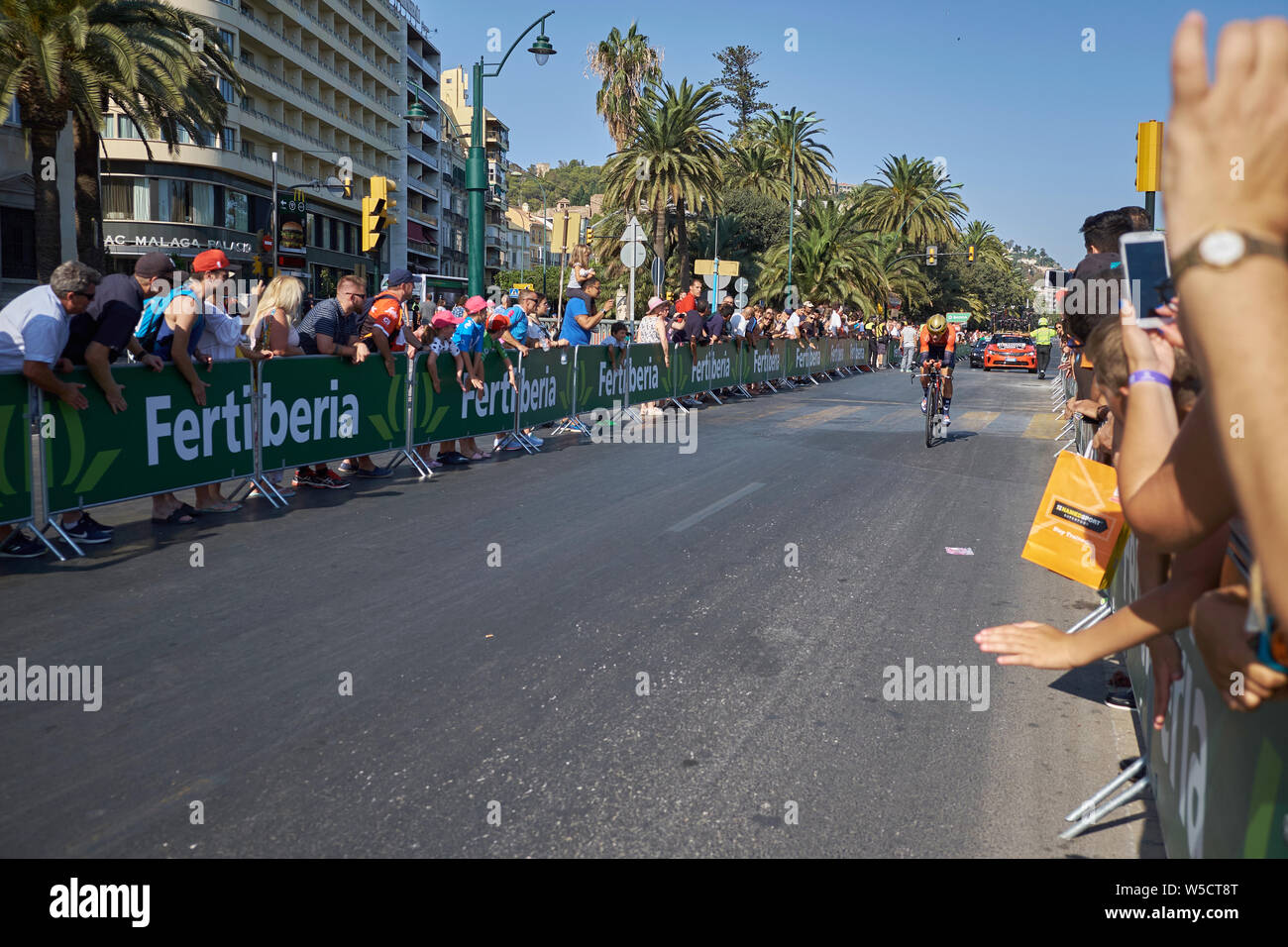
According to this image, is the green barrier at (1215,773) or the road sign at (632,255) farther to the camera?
the road sign at (632,255)

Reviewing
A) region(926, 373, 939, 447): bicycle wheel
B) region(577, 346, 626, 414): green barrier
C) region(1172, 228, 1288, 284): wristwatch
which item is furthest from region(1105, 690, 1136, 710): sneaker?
region(577, 346, 626, 414): green barrier

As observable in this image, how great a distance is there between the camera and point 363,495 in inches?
400

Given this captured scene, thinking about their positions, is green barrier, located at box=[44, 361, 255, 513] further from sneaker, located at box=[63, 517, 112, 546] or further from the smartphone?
the smartphone

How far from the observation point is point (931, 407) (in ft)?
48.6

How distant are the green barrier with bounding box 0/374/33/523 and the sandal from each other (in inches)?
50.7

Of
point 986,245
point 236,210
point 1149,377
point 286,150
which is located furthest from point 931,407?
point 986,245

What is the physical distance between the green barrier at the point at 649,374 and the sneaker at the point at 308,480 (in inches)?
325

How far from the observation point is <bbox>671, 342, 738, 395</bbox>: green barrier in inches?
812

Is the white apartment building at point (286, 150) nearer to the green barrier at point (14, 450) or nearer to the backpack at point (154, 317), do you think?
the backpack at point (154, 317)

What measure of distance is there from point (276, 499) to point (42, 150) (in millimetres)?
22059

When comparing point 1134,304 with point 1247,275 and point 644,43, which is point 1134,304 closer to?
point 1247,275

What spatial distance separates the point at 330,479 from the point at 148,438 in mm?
2507

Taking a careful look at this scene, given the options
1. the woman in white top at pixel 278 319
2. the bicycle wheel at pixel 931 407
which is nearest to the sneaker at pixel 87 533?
the woman in white top at pixel 278 319

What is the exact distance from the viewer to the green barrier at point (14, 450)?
702 cm
